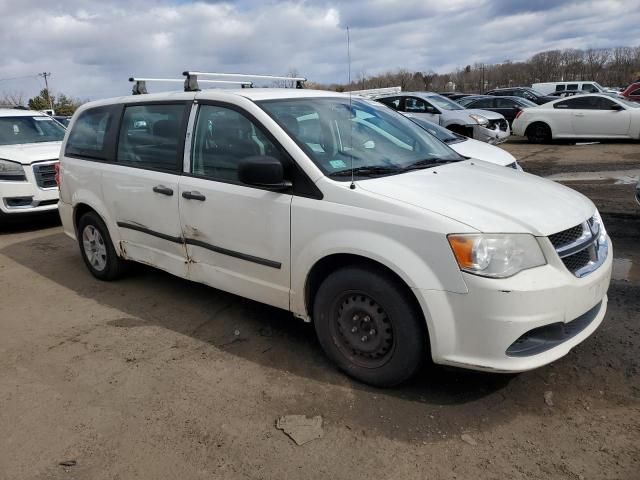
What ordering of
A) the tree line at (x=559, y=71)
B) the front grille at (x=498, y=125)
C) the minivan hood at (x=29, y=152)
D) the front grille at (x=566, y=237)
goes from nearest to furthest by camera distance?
the front grille at (x=566, y=237) → the minivan hood at (x=29, y=152) → the front grille at (x=498, y=125) → the tree line at (x=559, y=71)

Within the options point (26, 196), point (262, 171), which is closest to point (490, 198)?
point (262, 171)

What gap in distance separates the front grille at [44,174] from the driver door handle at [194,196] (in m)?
5.02

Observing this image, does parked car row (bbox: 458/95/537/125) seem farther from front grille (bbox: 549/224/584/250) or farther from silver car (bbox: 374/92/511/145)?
front grille (bbox: 549/224/584/250)

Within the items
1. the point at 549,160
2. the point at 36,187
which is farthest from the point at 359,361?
the point at 549,160

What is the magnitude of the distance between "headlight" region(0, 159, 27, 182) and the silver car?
8.19 metres

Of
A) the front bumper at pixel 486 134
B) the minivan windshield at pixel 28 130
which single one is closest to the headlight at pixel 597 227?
the minivan windshield at pixel 28 130

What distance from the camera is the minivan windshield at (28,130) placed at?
8.62m

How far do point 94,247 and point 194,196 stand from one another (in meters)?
2.03

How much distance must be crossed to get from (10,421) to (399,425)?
2.20 meters

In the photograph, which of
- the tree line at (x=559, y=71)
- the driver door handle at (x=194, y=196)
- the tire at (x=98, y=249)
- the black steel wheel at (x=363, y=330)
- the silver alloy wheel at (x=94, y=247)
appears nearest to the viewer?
the black steel wheel at (x=363, y=330)

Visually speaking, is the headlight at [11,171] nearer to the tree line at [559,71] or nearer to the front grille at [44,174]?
the front grille at [44,174]

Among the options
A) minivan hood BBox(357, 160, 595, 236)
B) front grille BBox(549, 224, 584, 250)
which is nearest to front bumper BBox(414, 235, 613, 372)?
front grille BBox(549, 224, 584, 250)

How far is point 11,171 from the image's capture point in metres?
7.72

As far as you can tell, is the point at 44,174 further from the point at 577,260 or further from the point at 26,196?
the point at 577,260
